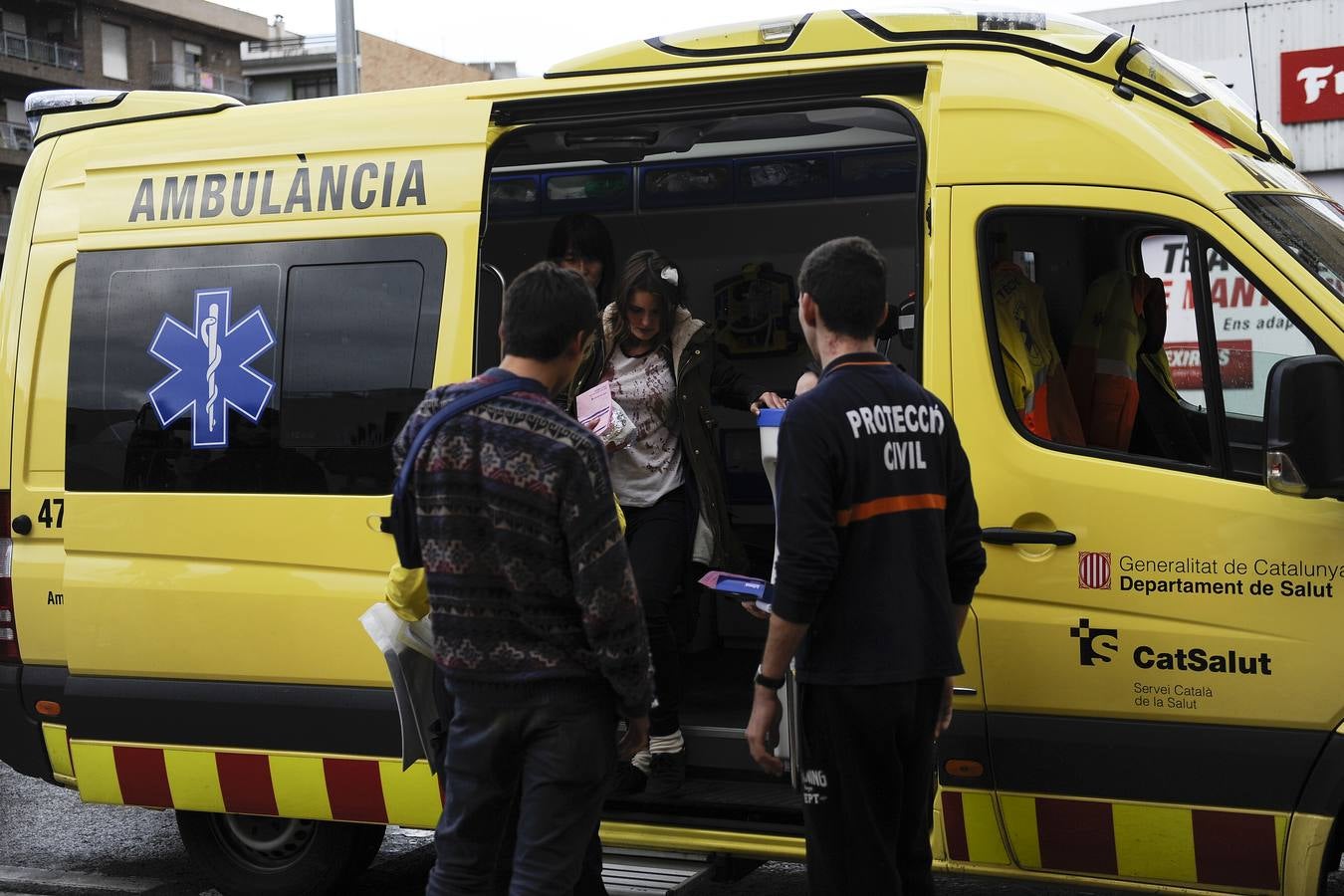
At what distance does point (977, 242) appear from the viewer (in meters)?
3.99

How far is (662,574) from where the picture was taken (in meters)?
4.82

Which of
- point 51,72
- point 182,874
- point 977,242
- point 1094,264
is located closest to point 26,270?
point 182,874

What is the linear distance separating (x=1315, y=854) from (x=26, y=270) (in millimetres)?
4333

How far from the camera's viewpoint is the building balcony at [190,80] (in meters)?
54.2

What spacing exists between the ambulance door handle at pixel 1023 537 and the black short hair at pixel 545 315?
4.33 ft

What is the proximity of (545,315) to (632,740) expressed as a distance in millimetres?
926

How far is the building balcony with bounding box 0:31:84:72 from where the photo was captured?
47.9m

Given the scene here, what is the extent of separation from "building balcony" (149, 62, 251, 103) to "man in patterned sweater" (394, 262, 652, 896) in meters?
52.8

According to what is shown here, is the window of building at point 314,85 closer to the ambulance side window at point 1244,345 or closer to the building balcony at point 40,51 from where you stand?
the building balcony at point 40,51

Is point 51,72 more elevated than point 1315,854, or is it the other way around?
point 51,72

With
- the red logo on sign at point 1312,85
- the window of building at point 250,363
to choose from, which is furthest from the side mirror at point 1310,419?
the red logo on sign at point 1312,85

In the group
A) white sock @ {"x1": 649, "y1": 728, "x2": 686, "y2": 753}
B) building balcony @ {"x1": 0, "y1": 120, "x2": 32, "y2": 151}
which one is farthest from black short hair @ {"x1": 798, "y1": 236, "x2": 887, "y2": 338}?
building balcony @ {"x1": 0, "y1": 120, "x2": 32, "y2": 151}

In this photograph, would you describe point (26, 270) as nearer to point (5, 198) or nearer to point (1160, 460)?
point (1160, 460)

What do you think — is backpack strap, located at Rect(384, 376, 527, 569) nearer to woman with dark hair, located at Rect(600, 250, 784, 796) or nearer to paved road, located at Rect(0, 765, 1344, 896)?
woman with dark hair, located at Rect(600, 250, 784, 796)
